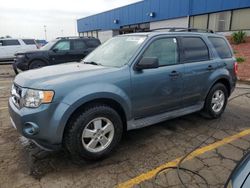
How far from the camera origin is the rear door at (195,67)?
4223 millimetres

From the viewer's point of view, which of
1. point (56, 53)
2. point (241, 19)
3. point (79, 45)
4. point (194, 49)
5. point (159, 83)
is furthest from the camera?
point (241, 19)

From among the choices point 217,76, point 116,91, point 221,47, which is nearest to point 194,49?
point 217,76

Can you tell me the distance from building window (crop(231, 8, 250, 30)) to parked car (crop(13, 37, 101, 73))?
12202 millimetres

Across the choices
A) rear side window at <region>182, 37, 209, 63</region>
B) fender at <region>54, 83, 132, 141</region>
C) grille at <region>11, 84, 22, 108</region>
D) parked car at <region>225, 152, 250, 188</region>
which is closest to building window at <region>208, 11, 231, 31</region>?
rear side window at <region>182, 37, 209, 63</region>

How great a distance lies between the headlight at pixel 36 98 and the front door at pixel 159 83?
121cm

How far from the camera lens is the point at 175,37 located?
165 inches

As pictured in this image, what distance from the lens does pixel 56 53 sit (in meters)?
10.7

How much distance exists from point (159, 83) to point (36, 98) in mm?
1869

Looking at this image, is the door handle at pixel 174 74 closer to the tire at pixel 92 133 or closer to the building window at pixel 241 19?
the tire at pixel 92 133

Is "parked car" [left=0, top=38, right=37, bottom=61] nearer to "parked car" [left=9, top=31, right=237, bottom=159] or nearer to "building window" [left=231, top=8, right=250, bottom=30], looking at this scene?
"parked car" [left=9, top=31, right=237, bottom=159]

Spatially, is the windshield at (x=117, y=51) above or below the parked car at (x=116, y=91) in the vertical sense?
above

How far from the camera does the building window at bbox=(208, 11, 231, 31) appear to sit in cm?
1873

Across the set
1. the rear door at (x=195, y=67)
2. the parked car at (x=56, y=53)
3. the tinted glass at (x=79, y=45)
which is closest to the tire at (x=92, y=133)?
the rear door at (x=195, y=67)

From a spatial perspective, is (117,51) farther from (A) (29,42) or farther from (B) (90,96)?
(A) (29,42)
